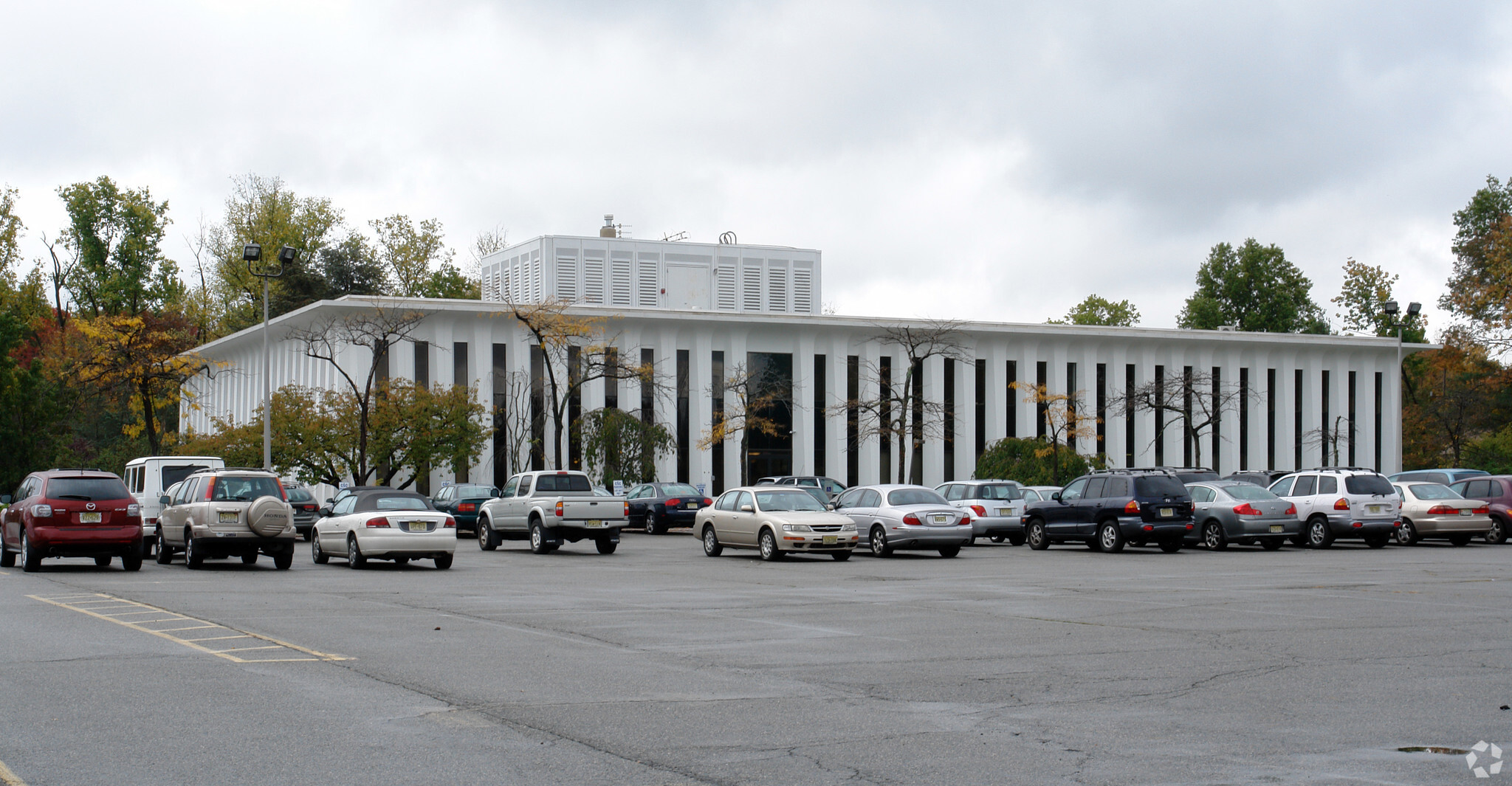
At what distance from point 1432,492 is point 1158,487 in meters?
8.01

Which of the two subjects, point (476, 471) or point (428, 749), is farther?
point (476, 471)

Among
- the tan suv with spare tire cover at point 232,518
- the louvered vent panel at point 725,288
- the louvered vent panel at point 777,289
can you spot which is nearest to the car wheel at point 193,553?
the tan suv with spare tire cover at point 232,518

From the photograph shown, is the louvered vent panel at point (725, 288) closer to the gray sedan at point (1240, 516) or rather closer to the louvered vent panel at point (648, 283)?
the louvered vent panel at point (648, 283)

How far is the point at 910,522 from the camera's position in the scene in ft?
90.8

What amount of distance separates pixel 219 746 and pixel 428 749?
1.20 meters

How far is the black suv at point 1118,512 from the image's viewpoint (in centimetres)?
2909

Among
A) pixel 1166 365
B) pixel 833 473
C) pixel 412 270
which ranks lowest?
pixel 833 473

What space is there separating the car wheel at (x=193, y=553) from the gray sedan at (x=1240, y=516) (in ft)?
67.2

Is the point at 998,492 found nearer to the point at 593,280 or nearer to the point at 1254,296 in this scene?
the point at 593,280

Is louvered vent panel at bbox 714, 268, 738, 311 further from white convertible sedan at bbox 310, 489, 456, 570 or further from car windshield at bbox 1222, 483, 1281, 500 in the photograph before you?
white convertible sedan at bbox 310, 489, 456, 570

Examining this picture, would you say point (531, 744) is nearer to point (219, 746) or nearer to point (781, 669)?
point (219, 746)

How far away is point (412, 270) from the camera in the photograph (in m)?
85.5

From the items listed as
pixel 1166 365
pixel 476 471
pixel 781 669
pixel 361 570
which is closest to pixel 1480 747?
pixel 781 669

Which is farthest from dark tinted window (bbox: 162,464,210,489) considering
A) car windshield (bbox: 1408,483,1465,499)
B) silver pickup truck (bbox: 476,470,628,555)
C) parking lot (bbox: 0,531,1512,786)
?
car windshield (bbox: 1408,483,1465,499)
